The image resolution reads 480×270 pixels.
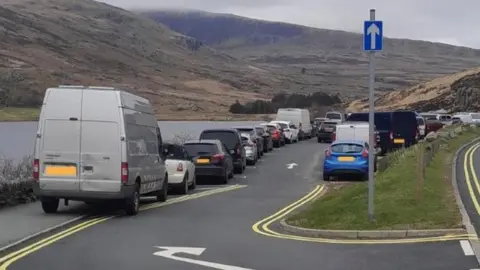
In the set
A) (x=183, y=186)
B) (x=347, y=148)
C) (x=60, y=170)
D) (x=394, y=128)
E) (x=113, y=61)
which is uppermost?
(x=113, y=61)

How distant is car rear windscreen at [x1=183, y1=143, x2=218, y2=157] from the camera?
28.3 metres

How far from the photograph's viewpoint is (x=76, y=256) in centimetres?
1234

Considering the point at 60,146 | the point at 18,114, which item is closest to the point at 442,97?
the point at 18,114

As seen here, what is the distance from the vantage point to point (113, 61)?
383 ft

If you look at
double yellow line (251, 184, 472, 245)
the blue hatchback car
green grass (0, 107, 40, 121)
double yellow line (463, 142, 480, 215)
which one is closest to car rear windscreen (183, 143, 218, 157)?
the blue hatchback car

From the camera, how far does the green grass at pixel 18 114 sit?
4659 centimetres

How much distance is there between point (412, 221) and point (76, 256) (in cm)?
598

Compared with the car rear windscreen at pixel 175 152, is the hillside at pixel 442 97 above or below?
above

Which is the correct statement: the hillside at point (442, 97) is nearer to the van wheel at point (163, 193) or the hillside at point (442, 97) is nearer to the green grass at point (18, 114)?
the green grass at point (18, 114)

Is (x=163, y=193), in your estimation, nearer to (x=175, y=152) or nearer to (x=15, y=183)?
(x=175, y=152)

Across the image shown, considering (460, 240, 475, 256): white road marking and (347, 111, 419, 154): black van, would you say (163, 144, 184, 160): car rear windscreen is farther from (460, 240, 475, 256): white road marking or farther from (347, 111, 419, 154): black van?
(347, 111, 419, 154): black van

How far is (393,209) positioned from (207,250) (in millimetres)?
4890

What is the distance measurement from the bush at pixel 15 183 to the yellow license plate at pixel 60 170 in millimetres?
2310

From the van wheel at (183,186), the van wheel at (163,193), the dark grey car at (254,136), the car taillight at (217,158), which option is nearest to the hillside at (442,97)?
the dark grey car at (254,136)
